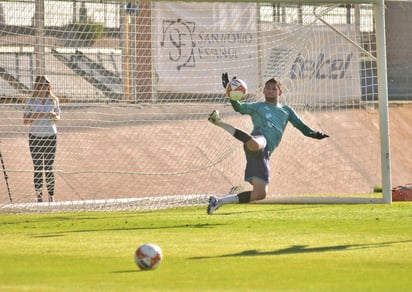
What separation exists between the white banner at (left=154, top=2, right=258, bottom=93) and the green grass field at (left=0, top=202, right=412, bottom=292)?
3607mm

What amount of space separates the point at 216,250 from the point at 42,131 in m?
7.62

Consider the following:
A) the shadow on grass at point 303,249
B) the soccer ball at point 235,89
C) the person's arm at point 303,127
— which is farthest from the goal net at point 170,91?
the shadow on grass at point 303,249

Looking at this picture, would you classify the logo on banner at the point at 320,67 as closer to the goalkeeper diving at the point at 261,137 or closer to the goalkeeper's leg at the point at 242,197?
the goalkeeper diving at the point at 261,137

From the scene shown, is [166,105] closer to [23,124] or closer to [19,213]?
[23,124]

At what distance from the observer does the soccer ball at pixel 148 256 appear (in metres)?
10.0

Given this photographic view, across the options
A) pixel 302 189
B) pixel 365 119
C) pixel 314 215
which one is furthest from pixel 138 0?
pixel 365 119

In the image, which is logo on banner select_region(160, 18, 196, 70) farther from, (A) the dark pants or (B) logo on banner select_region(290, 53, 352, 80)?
(A) the dark pants

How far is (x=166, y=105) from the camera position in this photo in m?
21.1

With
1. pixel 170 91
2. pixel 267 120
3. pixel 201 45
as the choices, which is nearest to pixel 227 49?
pixel 201 45

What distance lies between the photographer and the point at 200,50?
69.7 feet

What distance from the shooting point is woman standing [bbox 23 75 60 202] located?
18.7 meters

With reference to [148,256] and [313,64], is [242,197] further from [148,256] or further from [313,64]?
[313,64]

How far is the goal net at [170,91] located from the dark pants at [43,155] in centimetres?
19

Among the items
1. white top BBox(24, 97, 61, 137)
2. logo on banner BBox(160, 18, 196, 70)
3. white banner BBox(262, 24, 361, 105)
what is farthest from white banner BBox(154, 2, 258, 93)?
white top BBox(24, 97, 61, 137)
